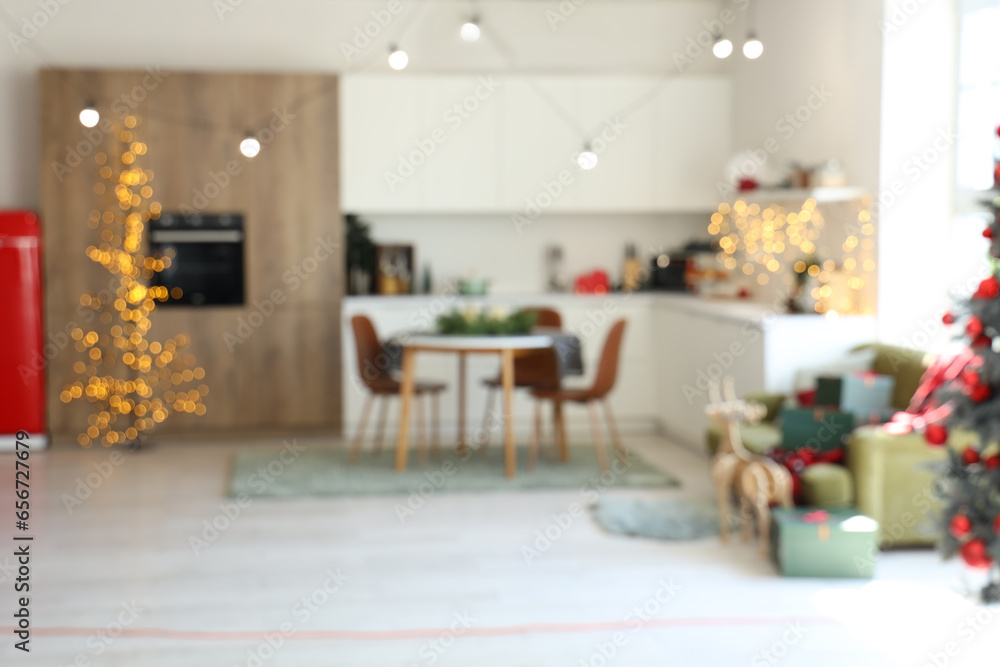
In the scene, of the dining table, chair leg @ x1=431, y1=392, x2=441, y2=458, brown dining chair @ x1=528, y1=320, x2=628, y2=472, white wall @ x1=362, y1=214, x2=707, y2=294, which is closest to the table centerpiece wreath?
the dining table

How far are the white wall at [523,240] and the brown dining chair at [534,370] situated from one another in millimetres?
917

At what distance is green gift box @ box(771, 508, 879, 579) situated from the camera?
4.43 m

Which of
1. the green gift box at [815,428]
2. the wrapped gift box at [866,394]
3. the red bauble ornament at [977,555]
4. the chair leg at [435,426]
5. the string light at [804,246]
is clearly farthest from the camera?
the chair leg at [435,426]

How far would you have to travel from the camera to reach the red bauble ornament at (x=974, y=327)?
281 centimetres

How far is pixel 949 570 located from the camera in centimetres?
456

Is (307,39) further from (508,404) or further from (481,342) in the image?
(508,404)

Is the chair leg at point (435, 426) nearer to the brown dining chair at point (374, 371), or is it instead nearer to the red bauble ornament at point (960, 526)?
the brown dining chair at point (374, 371)

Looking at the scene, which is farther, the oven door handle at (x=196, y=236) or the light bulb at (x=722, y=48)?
the oven door handle at (x=196, y=236)

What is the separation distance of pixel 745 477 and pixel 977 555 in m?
2.05

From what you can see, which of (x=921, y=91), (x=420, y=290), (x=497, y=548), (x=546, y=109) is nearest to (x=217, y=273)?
(x=420, y=290)

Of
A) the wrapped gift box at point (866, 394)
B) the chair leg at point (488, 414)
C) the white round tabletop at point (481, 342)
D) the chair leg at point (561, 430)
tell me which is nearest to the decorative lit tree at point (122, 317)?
the white round tabletop at point (481, 342)

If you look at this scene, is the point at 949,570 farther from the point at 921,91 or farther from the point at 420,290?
the point at 420,290

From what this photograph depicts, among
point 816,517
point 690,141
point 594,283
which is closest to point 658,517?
point 816,517

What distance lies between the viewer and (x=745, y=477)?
4.79m
